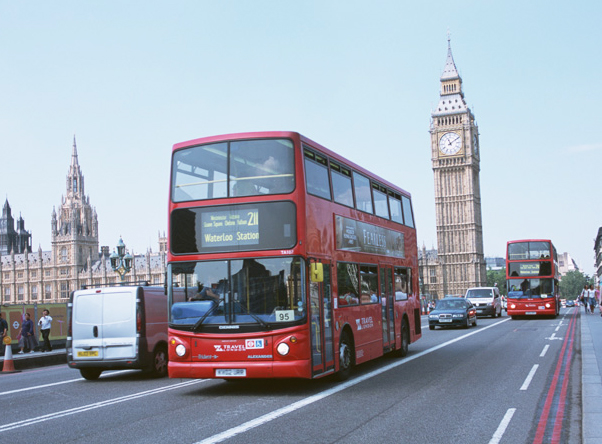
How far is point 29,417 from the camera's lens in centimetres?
930

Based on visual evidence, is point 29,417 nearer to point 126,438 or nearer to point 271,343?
point 126,438

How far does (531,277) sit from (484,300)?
5.98 metres

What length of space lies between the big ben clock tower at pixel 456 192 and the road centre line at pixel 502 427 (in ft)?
347

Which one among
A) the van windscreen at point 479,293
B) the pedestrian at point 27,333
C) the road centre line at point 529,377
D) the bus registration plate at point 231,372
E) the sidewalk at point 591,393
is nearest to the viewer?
the sidewalk at point 591,393

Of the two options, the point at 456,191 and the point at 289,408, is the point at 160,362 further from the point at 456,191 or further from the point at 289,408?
the point at 456,191

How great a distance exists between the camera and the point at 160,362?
46.2ft

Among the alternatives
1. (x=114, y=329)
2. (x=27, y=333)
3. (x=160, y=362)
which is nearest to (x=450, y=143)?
(x=27, y=333)

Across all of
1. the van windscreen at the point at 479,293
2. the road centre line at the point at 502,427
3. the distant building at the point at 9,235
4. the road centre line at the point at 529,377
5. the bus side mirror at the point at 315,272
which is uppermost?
the distant building at the point at 9,235

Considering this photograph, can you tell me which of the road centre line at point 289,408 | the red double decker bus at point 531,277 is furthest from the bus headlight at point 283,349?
the red double decker bus at point 531,277

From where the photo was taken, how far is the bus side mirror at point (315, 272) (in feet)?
33.1

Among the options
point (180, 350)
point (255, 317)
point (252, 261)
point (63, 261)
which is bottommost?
point (180, 350)

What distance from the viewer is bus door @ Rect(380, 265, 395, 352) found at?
14.2 m

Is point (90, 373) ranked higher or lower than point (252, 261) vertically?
lower

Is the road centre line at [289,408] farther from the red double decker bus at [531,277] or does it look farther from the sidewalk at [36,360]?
the red double decker bus at [531,277]
